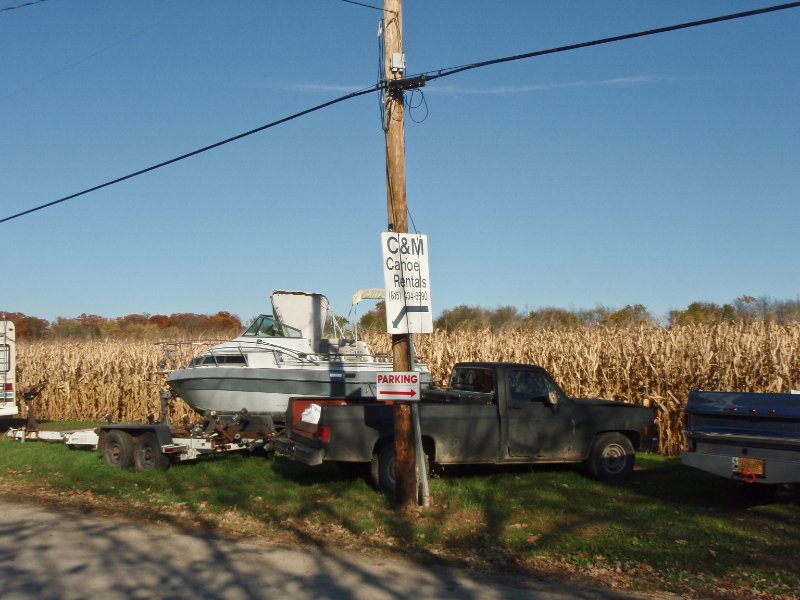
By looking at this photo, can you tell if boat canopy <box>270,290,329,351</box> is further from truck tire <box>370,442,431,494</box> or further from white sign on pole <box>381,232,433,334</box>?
white sign on pole <box>381,232,433,334</box>

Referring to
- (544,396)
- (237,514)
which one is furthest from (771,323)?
(237,514)

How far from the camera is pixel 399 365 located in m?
10.9

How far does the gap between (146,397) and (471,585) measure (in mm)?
19317

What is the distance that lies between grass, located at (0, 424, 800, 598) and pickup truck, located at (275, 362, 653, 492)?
451 mm

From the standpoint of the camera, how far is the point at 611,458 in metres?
13.5

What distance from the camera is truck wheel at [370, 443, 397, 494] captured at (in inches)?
466

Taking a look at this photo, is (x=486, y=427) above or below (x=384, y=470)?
above

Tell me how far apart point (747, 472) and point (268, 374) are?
30.8 ft

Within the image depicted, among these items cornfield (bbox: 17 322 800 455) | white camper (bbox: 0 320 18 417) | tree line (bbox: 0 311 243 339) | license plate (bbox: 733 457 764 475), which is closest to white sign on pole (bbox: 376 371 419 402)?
license plate (bbox: 733 457 764 475)

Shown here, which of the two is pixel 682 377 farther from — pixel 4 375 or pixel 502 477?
pixel 4 375

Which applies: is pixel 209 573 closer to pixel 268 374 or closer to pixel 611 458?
pixel 611 458

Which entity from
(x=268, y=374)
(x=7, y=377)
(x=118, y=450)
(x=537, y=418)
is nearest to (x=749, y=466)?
(x=537, y=418)

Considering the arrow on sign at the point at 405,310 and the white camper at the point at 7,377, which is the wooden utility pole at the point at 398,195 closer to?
the arrow on sign at the point at 405,310

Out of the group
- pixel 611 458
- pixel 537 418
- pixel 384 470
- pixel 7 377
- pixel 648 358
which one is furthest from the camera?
pixel 7 377
